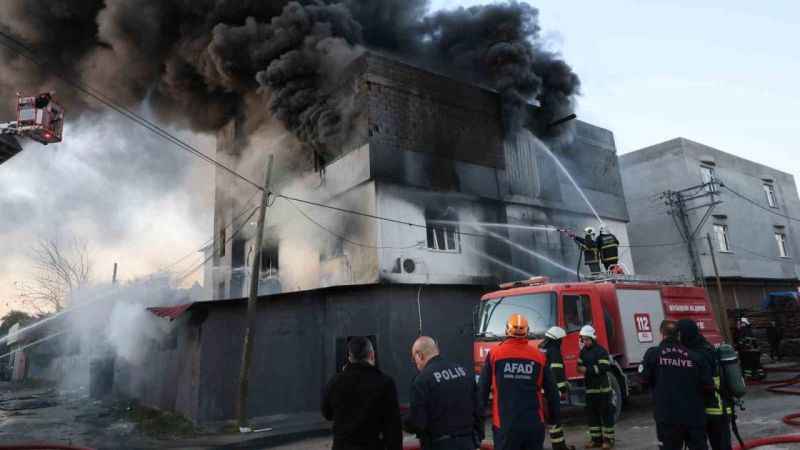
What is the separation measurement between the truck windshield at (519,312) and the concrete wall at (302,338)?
404cm

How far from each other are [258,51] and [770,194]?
28.2 meters

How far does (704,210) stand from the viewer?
23.5 metres

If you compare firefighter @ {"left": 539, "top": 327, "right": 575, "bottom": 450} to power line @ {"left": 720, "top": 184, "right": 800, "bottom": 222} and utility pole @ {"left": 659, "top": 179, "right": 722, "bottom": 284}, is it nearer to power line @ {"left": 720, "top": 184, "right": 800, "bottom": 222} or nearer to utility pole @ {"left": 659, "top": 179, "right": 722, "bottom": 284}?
utility pole @ {"left": 659, "top": 179, "right": 722, "bottom": 284}

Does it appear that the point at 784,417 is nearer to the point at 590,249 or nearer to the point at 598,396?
the point at 598,396

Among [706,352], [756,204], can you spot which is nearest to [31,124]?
[706,352]

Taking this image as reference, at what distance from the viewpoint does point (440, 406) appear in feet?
Result: 10.9

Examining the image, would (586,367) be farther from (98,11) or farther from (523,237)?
(98,11)

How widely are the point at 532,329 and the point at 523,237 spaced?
28.6 feet

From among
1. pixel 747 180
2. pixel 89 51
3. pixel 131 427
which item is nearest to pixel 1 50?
pixel 89 51

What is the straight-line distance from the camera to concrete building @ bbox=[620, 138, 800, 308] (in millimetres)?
23203

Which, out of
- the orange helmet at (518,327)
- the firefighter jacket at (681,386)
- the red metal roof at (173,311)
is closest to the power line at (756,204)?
the firefighter jacket at (681,386)

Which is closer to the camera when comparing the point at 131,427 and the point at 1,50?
the point at 131,427

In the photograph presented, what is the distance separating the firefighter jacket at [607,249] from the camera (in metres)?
10.5

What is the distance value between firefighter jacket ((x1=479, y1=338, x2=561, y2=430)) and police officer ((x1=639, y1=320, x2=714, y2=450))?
1.04 meters
